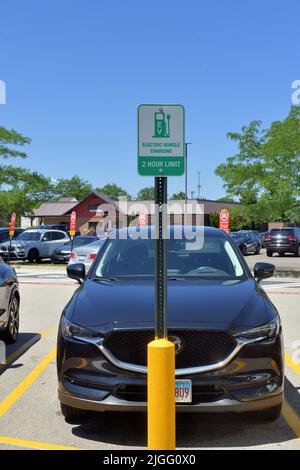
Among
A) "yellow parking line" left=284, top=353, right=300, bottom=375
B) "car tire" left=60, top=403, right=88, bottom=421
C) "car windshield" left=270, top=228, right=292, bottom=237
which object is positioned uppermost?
"car windshield" left=270, top=228, right=292, bottom=237

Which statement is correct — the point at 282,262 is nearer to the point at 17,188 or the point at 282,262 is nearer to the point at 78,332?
the point at 17,188

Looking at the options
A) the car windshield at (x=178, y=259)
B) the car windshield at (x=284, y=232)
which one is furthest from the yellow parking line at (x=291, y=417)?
the car windshield at (x=284, y=232)

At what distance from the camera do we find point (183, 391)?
3.88 m

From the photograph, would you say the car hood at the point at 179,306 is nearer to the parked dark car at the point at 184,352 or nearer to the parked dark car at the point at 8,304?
the parked dark car at the point at 184,352

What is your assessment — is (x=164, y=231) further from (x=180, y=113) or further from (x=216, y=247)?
(x=216, y=247)

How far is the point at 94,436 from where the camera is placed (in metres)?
4.24

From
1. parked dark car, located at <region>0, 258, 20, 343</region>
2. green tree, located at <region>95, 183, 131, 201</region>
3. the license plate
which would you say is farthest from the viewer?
green tree, located at <region>95, 183, 131, 201</region>

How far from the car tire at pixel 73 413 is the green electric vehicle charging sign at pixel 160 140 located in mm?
1935

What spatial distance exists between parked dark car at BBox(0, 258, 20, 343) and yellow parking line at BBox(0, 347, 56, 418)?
691mm

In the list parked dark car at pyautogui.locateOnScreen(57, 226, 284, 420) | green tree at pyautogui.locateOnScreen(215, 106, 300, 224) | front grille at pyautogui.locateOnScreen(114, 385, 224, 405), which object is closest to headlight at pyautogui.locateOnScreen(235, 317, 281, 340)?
parked dark car at pyautogui.locateOnScreen(57, 226, 284, 420)

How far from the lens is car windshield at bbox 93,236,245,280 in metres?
5.51

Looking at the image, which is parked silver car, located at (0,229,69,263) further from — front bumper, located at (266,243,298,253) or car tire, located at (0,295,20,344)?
car tire, located at (0,295,20,344)

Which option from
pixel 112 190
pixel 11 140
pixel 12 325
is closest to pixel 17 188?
pixel 11 140
